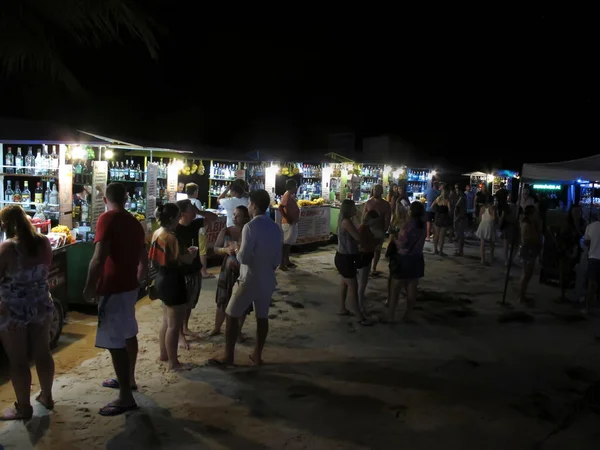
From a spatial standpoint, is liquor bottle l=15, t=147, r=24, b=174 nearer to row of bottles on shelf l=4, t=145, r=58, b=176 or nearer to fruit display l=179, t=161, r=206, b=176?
row of bottles on shelf l=4, t=145, r=58, b=176

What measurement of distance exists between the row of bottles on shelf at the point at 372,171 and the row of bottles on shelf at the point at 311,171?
2.67m

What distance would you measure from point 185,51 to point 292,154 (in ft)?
73.4

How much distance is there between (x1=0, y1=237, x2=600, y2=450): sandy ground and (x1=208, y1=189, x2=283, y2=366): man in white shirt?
2.03 ft

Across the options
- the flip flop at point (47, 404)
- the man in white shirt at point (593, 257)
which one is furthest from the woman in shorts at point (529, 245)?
the flip flop at point (47, 404)

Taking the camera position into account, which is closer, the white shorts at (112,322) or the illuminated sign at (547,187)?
the white shorts at (112,322)

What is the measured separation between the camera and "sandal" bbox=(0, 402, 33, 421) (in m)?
4.16

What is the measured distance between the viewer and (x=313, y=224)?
1436 centimetres

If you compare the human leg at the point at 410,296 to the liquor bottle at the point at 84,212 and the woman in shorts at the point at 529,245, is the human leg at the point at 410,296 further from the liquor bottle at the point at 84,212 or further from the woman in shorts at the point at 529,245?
the liquor bottle at the point at 84,212

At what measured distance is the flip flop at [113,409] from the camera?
4.31m

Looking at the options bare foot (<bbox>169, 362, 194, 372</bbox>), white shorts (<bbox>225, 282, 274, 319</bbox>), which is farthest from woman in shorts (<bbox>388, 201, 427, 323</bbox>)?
bare foot (<bbox>169, 362, 194, 372</bbox>)

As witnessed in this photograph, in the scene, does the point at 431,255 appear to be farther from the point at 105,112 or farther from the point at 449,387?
the point at 105,112

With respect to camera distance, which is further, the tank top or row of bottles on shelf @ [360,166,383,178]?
row of bottles on shelf @ [360,166,383,178]

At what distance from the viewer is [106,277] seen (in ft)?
13.8

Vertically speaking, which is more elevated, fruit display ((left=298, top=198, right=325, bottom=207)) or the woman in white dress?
fruit display ((left=298, top=198, right=325, bottom=207))
